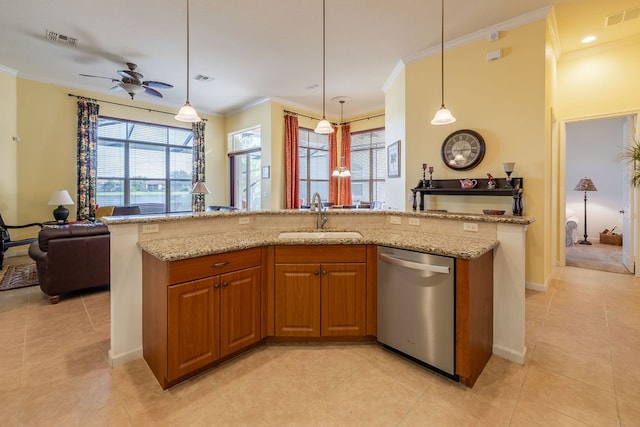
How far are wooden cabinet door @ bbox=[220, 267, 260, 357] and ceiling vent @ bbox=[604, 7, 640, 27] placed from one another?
5043 mm

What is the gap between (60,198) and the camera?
527 cm

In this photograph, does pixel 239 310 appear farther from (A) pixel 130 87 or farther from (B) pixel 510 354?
(A) pixel 130 87

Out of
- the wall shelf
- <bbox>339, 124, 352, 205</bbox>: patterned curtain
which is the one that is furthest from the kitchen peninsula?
<bbox>339, 124, 352, 205</bbox>: patterned curtain

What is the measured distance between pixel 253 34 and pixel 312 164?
4016 millimetres

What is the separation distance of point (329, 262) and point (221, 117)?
6.91m

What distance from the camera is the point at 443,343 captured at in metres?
1.97

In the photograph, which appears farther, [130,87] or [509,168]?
[130,87]

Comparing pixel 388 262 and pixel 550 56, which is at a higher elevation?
pixel 550 56

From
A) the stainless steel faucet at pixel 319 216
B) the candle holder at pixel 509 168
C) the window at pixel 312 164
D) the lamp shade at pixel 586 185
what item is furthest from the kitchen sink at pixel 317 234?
the lamp shade at pixel 586 185

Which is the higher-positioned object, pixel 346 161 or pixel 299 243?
pixel 346 161

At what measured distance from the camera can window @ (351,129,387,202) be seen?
24.7 ft

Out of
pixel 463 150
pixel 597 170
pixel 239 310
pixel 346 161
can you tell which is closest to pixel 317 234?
pixel 239 310

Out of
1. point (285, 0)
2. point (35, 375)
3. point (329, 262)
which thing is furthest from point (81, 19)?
point (329, 262)

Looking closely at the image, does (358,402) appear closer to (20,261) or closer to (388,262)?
(388,262)
